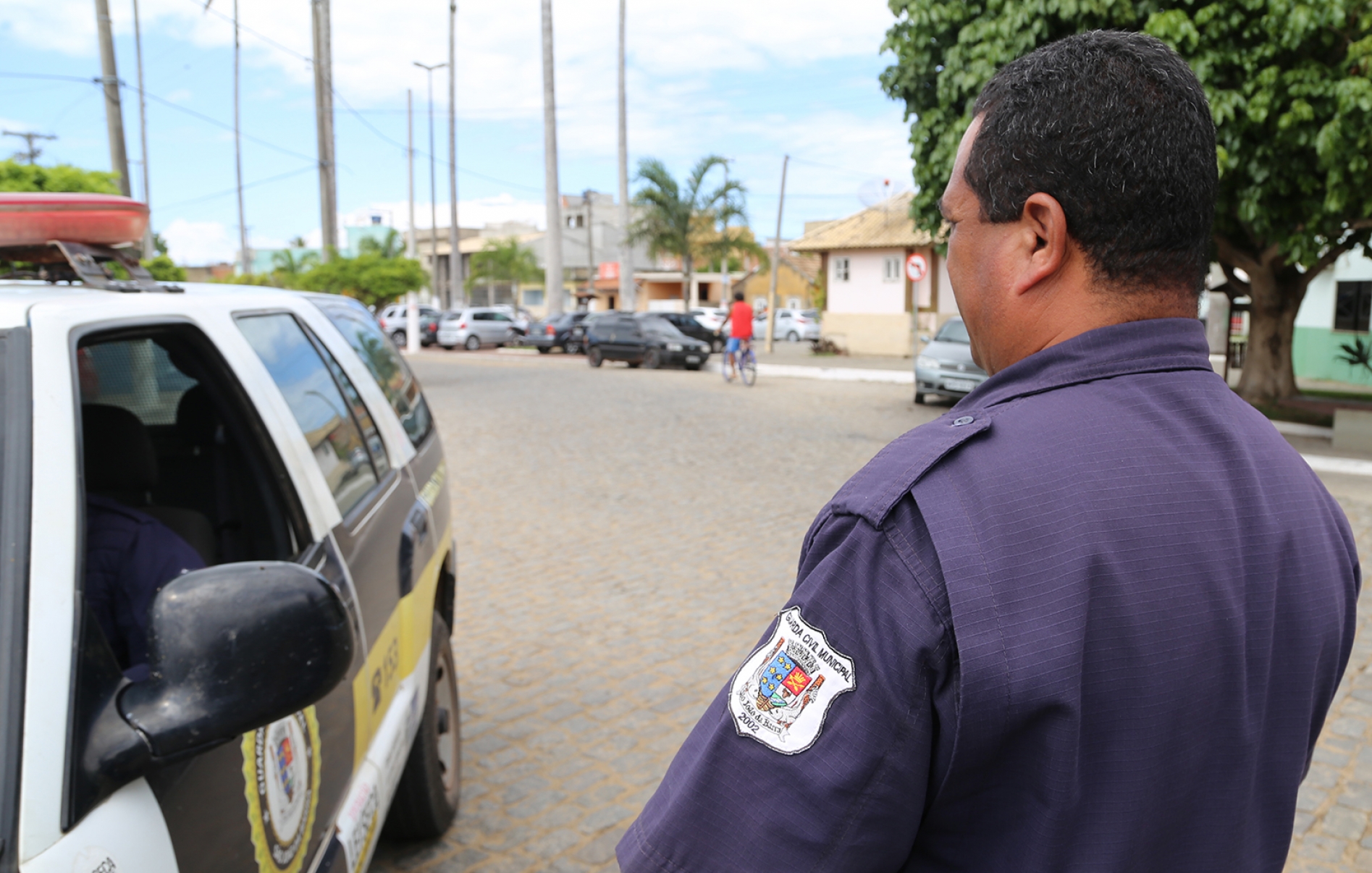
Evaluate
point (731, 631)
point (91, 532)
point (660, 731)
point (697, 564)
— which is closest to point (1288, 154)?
point (697, 564)

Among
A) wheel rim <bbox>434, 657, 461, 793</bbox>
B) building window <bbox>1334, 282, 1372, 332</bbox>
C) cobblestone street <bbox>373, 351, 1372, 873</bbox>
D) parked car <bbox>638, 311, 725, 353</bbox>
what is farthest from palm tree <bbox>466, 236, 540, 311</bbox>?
wheel rim <bbox>434, 657, 461, 793</bbox>

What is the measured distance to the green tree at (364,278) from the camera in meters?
24.4

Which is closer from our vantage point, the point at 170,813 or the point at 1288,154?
the point at 170,813

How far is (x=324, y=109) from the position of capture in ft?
68.0

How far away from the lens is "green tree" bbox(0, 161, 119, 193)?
21.4 ft

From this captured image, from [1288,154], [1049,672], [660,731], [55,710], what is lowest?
[660,731]

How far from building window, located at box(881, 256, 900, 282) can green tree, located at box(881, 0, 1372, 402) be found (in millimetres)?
20859

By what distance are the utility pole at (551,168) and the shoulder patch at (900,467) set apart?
107 feet

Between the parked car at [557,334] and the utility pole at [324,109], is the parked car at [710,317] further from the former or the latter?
the utility pole at [324,109]

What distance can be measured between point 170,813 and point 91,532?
3.43 feet

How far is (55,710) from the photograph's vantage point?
4.51ft

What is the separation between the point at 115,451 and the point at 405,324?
130ft

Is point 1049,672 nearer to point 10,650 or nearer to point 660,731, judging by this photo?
point 10,650

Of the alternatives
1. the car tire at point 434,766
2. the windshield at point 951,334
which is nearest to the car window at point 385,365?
the car tire at point 434,766
